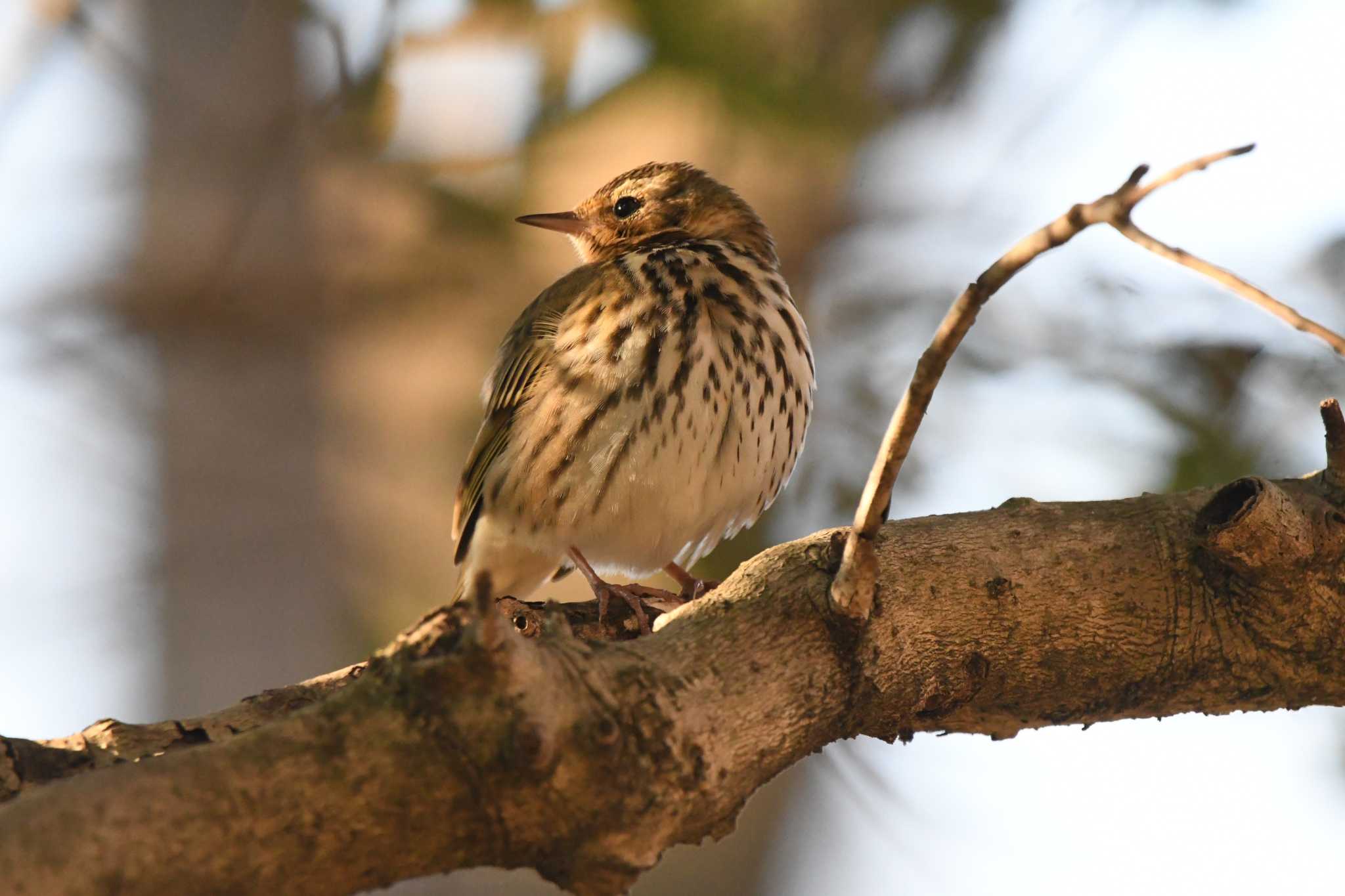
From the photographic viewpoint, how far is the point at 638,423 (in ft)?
13.4

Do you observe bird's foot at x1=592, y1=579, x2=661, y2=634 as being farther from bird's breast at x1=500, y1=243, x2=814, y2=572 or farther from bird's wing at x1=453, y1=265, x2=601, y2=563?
bird's wing at x1=453, y1=265, x2=601, y2=563

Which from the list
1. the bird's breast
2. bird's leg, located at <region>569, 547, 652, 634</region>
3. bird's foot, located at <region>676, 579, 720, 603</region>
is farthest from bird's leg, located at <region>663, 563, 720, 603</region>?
bird's leg, located at <region>569, 547, 652, 634</region>

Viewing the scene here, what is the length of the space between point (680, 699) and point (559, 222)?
3.27 metres

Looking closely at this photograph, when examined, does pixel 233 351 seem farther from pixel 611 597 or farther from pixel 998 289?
pixel 998 289

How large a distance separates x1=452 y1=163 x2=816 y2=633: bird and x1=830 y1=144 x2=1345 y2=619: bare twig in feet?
5.17

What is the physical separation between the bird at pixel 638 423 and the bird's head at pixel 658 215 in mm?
211

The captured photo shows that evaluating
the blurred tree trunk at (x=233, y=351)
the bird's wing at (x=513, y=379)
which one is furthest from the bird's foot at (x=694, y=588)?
the blurred tree trunk at (x=233, y=351)

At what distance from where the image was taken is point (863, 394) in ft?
19.2

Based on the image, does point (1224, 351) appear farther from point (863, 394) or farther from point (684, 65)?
point (684, 65)

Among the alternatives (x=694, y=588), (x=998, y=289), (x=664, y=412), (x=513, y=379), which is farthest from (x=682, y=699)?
(x=513, y=379)

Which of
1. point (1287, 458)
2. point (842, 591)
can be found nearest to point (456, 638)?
point (842, 591)

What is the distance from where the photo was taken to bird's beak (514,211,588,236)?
5195mm

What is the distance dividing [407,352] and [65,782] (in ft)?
13.9

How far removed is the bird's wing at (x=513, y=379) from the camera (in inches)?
179
